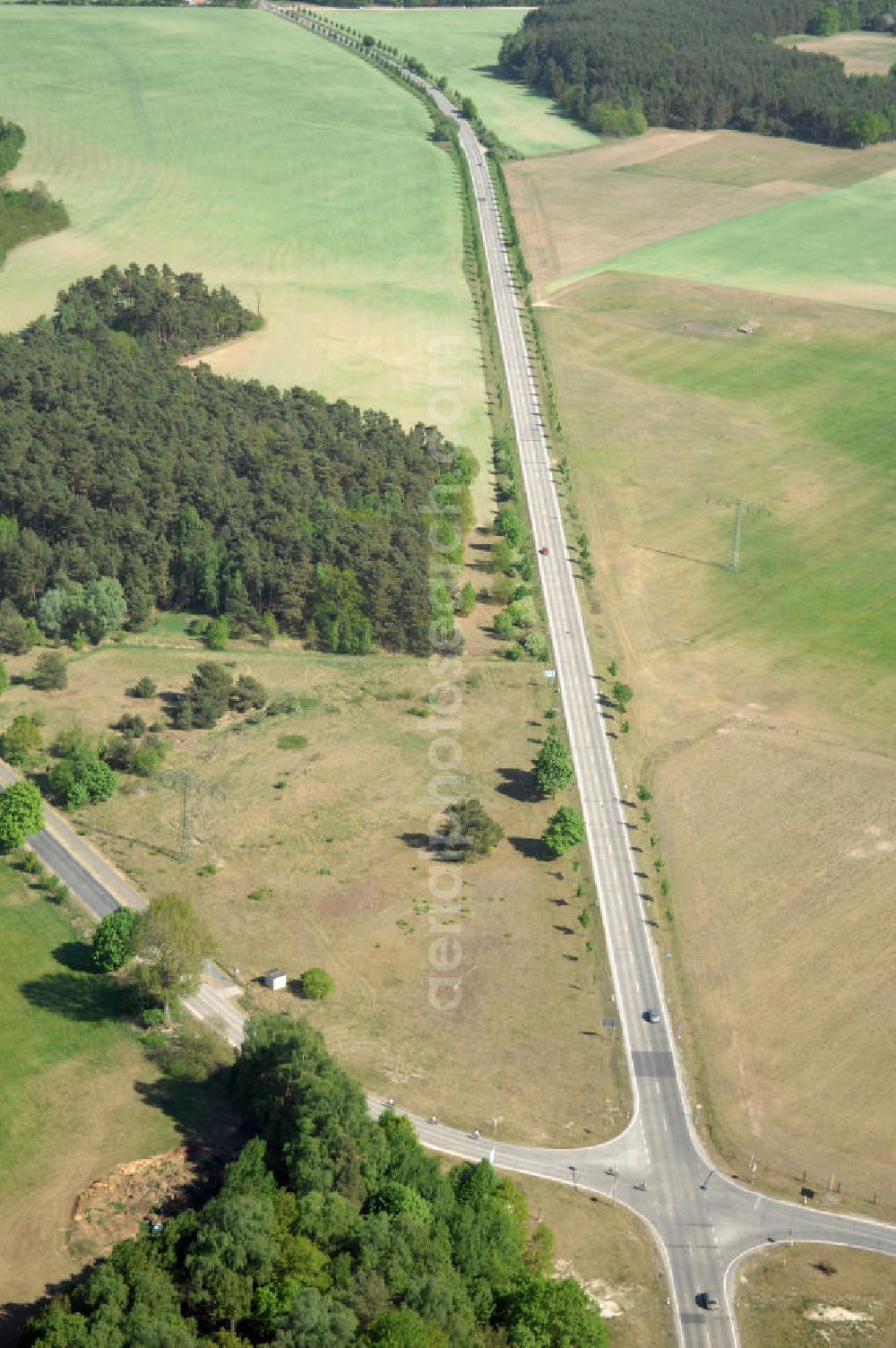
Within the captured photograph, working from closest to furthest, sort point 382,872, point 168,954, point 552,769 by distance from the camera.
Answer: point 168,954 < point 382,872 < point 552,769

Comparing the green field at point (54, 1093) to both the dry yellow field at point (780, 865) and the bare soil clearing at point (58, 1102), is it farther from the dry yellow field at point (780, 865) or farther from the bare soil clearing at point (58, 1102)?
the dry yellow field at point (780, 865)

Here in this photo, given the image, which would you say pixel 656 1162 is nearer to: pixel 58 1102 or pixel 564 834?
pixel 564 834

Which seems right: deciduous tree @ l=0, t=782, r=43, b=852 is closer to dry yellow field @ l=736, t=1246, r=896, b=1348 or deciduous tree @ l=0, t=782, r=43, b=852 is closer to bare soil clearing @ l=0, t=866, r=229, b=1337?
bare soil clearing @ l=0, t=866, r=229, b=1337

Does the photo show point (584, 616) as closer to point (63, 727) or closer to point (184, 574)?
point (184, 574)

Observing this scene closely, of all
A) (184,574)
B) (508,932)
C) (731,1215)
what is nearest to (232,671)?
(184,574)

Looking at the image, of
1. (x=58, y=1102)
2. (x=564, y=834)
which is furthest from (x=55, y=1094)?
(x=564, y=834)
